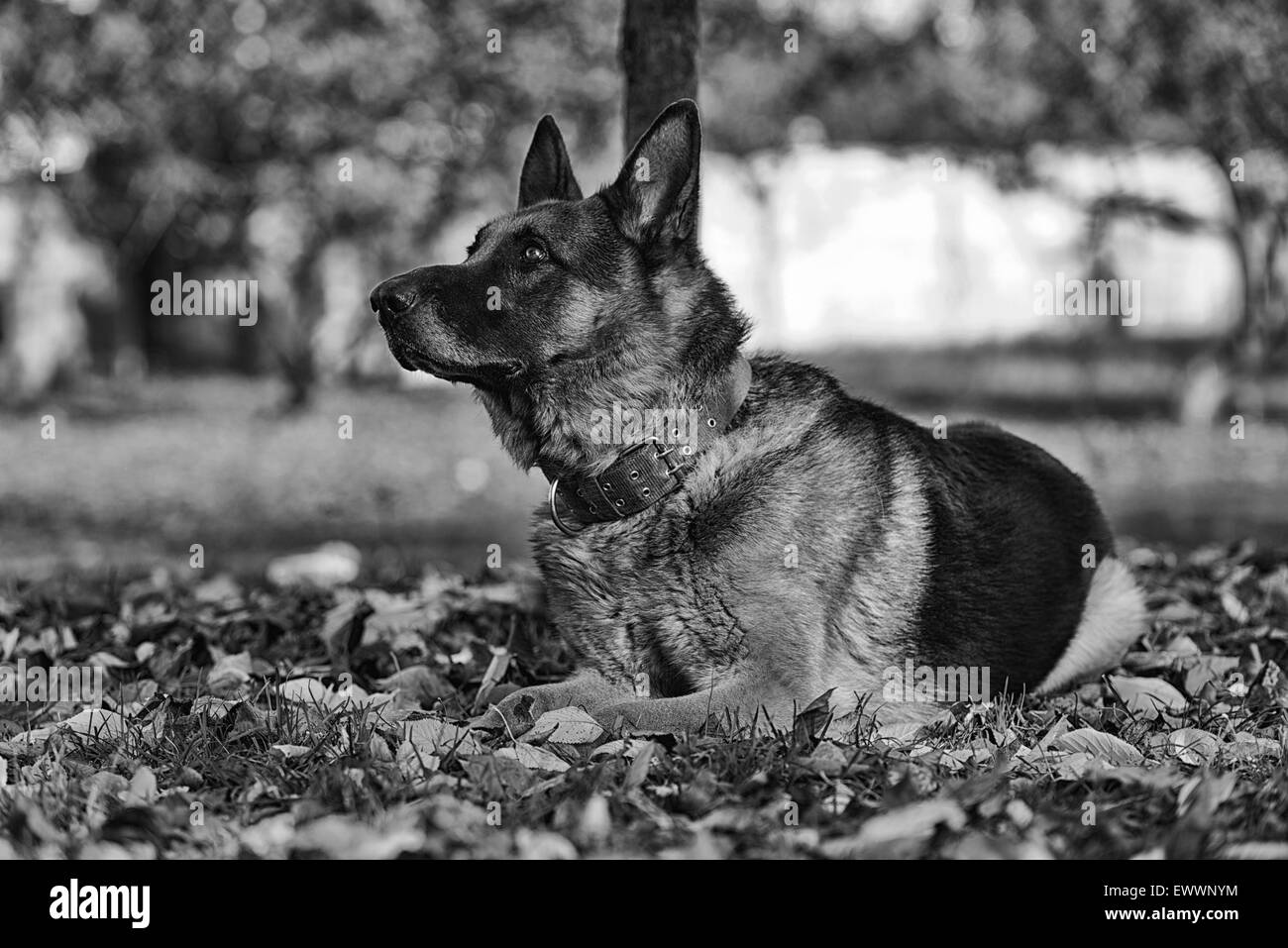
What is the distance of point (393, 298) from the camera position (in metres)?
3.92

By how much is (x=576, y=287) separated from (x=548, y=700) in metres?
1.28

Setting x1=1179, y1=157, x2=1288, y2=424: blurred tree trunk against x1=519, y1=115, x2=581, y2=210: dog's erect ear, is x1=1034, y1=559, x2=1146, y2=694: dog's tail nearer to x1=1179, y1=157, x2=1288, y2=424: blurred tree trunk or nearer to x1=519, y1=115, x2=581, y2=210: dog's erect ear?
x1=519, y1=115, x2=581, y2=210: dog's erect ear

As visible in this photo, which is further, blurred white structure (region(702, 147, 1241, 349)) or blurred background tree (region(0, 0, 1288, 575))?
blurred white structure (region(702, 147, 1241, 349))

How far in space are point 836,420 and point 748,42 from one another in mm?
10858

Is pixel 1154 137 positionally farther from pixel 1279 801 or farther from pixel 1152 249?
pixel 1279 801

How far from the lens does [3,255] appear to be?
19609mm

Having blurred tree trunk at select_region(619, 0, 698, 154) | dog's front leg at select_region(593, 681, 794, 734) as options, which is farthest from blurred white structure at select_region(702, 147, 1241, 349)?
dog's front leg at select_region(593, 681, 794, 734)

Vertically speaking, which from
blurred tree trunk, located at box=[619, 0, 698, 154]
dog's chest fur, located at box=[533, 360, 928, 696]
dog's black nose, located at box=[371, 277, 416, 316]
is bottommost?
dog's chest fur, located at box=[533, 360, 928, 696]

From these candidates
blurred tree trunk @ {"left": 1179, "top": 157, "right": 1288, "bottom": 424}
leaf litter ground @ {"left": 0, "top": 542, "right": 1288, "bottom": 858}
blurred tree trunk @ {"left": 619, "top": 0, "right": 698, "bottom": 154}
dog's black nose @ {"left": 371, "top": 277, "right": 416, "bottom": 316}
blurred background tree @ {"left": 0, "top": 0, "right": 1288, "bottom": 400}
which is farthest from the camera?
blurred tree trunk @ {"left": 1179, "top": 157, "right": 1288, "bottom": 424}

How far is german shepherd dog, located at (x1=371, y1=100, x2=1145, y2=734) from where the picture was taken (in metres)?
3.87

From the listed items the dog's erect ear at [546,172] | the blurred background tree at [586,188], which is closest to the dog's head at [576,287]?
the dog's erect ear at [546,172]

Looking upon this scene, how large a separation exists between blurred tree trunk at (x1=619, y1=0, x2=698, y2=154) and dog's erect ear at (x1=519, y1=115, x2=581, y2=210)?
35.6 inches

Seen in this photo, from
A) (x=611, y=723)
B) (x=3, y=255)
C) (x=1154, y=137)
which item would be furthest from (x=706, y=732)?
(x=3, y=255)

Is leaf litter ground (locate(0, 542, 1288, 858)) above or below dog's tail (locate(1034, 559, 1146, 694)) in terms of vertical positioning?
below
